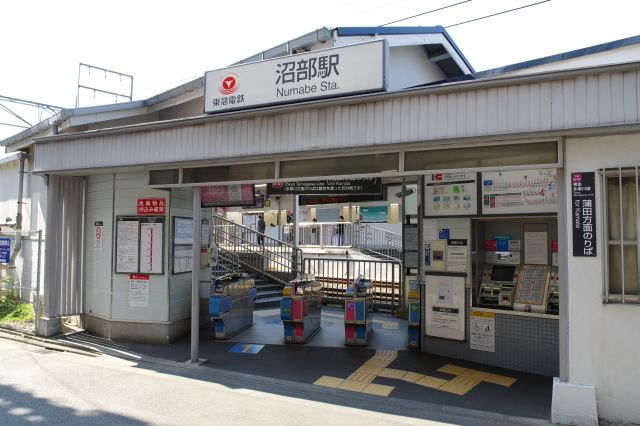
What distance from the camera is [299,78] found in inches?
254

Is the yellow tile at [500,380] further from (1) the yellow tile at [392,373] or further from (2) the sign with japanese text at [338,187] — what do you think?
Answer: (2) the sign with japanese text at [338,187]

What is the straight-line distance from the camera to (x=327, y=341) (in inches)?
337

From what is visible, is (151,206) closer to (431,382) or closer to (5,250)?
(5,250)

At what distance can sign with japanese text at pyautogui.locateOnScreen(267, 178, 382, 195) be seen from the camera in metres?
8.62

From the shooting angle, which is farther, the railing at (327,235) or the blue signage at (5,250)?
the railing at (327,235)

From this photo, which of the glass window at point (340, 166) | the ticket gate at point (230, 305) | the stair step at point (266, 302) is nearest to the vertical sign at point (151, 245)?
the ticket gate at point (230, 305)

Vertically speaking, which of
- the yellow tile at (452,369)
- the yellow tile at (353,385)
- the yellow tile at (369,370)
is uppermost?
the yellow tile at (452,369)

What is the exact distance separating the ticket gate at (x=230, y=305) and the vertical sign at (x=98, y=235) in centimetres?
242

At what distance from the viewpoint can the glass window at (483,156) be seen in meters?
5.07


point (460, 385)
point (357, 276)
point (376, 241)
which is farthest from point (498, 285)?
point (376, 241)

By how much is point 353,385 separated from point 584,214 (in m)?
3.60

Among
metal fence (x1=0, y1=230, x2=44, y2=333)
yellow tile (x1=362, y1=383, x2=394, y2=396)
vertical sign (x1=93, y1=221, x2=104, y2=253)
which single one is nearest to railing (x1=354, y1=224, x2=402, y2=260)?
vertical sign (x1=93, y1=221, x2=104, y2=253)

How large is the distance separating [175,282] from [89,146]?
2939 mm

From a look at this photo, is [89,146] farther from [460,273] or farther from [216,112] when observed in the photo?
[460,273]
